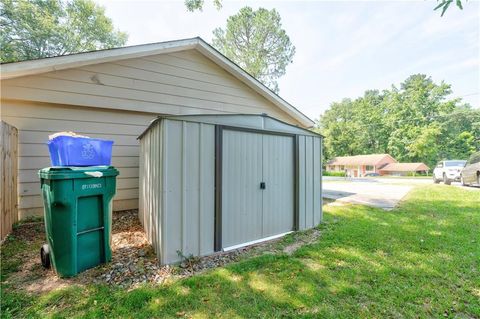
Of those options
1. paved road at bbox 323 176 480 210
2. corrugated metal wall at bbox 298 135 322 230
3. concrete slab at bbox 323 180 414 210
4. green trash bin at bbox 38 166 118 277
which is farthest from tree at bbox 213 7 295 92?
green trash bin at bbox 38 166 118 277

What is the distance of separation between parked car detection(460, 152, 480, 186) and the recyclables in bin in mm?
14932

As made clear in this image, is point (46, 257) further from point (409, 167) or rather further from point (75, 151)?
point (409, 167)

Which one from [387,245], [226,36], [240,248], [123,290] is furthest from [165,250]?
[226,36]

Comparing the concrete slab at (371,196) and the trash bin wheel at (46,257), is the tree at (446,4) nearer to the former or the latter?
the trash bin wheel at (46,257)

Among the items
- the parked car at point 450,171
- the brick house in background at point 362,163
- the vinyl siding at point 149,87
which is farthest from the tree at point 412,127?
the vinyl siding at point 149,87

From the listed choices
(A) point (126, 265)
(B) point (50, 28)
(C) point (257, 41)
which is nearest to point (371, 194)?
(A) point (126, 265)

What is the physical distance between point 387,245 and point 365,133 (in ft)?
150

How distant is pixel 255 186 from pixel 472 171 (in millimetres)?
13036

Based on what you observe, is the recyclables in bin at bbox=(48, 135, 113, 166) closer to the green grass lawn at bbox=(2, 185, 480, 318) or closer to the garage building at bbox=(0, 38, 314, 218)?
the green grass lawn at bbox=(2, 185, 480, 318)

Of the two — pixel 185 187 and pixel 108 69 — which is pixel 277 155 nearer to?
pixel 185 187

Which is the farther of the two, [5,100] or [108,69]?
[108,69]

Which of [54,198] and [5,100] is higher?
[5,100]

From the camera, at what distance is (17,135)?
4.05 meters

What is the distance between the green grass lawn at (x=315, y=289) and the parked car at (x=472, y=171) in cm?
954
